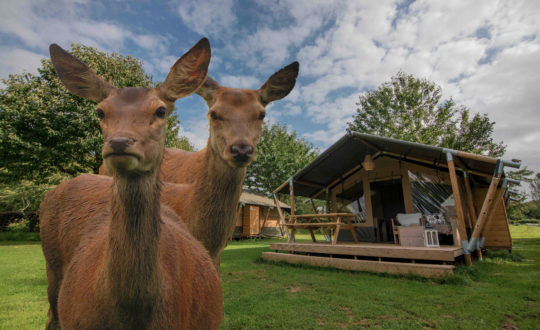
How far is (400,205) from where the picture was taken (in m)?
13.2

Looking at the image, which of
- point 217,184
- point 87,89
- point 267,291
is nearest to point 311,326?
point 267,291

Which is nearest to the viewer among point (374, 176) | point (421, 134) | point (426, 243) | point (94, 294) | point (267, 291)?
point (94, 294)

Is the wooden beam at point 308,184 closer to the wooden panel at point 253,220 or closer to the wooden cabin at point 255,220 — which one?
the wooden cabin at point 255,220

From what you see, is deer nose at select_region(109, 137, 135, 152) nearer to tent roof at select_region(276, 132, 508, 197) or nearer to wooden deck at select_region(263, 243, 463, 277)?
wooden deck at select_region(263, 243, 463, 277)

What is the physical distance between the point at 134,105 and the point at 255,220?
23773 mm

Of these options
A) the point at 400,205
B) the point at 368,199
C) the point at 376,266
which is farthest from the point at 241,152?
the point at 400,205

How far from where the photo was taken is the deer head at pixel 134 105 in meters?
1.33

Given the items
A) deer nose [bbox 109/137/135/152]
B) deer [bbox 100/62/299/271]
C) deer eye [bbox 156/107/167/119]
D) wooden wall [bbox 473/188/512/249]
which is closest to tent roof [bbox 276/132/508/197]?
wooden wall [bbox 473/188/512/249]

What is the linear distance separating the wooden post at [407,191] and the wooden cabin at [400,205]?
0.04 metres

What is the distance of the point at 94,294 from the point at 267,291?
460cm

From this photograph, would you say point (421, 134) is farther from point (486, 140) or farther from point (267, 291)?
point (267, 291)

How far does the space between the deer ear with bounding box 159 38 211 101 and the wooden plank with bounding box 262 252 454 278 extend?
7.12 metres

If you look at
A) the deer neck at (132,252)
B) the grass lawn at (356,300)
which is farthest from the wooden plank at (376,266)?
the deer neck at (132,252)

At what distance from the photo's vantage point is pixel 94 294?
62.2 inches
